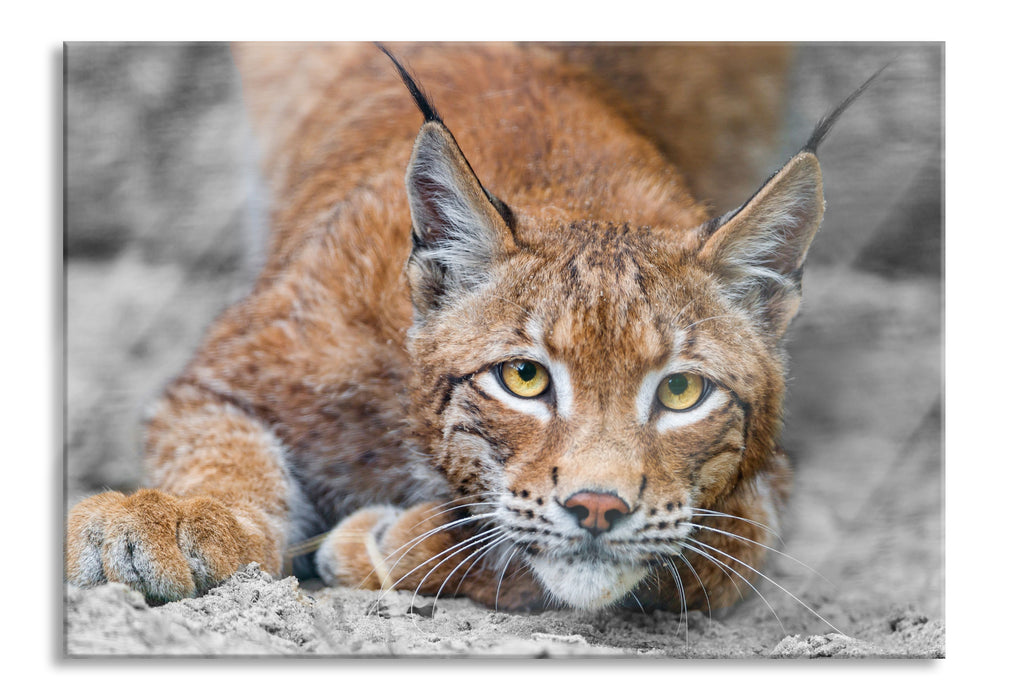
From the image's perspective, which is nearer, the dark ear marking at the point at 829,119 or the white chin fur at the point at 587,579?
the white chin fur at the point at 587,579

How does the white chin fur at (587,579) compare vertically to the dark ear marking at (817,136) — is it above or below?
below

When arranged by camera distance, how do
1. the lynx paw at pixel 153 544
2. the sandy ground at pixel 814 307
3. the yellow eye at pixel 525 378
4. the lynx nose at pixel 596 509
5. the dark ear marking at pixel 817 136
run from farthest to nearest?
1. the sandy ground at pixel 814 307
2. the dark ear marking at pixel 817 136
3. the yellow eye at pixel 525 378
4. the lynx paw at pixel 153 544
5. the lynx nose at pixel 596 509

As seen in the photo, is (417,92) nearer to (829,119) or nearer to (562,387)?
(562,387)

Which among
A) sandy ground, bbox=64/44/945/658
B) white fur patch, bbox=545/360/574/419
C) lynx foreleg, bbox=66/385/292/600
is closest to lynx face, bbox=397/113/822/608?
white fur patch, bbox=545/360/574/419

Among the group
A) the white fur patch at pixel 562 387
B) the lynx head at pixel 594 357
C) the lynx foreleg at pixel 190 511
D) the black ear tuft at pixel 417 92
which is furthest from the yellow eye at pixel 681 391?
the lynx foreleg at pixel 190 511

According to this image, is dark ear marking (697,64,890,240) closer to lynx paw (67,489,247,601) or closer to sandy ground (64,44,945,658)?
sandy ground (64,44,945,658)

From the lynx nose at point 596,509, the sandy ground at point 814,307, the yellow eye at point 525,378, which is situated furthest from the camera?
the sandy ground at point 814,307

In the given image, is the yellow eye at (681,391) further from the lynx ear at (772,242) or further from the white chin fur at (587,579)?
the white chin fur at (587,579)
